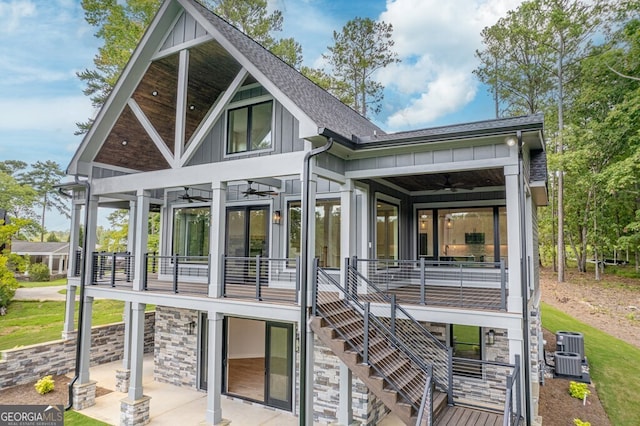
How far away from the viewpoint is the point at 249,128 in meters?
9.55

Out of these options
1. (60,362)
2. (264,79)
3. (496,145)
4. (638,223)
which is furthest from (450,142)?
(638,223)

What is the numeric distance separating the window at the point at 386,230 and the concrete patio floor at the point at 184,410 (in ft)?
13.1

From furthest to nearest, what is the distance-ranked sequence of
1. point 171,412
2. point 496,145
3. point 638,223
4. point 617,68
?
point 617,68, point 638,223, point 171,412, point 496,145

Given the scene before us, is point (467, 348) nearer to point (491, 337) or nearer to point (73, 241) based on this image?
point (491, 337)

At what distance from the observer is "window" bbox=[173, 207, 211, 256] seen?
11862mm

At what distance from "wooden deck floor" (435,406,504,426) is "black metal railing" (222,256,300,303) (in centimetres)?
316

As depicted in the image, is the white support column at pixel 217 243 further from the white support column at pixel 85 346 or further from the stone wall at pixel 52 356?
the stone wall at pixel 52 356

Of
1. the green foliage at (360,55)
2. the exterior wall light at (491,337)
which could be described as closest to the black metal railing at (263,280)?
the exterior wall light at (491,337)

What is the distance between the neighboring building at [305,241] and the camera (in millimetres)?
6645

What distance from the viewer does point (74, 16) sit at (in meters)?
32.9

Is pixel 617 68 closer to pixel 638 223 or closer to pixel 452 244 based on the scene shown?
pixel 638 223

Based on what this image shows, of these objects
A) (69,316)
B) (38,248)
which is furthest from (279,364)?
(38,248)

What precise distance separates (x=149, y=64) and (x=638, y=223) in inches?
967

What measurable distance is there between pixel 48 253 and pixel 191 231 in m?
32.0
